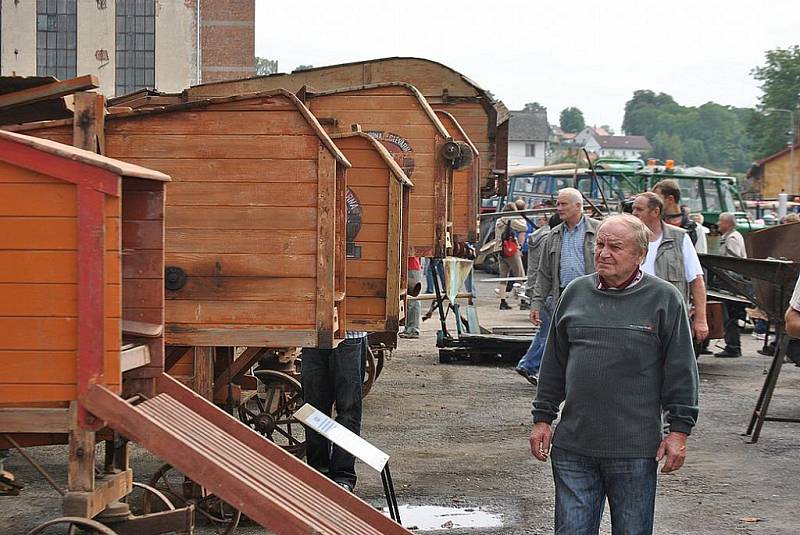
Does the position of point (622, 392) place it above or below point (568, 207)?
below

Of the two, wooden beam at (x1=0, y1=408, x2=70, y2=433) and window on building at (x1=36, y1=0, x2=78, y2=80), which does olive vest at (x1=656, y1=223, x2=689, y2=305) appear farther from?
window on building at (x1=36, y1=0, x2=78, y2=80)

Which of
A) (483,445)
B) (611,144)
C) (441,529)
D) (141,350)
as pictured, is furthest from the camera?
(611,144)

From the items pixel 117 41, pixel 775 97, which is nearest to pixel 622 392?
pixel 117 41

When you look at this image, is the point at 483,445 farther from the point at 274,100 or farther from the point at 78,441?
the point at 78,441

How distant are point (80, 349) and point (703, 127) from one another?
563 ft

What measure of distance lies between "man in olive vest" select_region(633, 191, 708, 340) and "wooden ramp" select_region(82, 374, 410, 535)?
14.0ft

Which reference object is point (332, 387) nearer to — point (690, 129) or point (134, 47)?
point (134, 47)

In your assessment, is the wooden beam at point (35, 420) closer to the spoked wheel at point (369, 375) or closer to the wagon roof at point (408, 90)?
the wagon roof at point (408, 90)

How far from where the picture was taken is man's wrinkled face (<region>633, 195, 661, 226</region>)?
877 centimetres

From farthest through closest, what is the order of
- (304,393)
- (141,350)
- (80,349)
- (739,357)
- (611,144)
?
(611,144), (739,357), (304,393), (141,350), (80,349)

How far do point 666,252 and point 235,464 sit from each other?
501 cm

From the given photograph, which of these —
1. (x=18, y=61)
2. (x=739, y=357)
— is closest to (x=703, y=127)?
(x=18, y=61)

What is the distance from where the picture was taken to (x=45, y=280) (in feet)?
14.1

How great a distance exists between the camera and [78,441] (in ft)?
14.5
